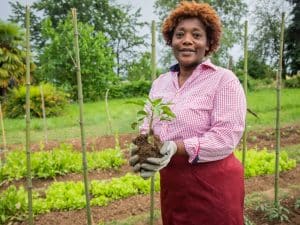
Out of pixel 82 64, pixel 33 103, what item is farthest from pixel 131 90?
pixel 33 103

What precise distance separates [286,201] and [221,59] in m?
23.8

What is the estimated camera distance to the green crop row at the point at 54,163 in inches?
226

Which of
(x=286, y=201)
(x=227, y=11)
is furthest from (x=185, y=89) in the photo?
(x=227, y=11)

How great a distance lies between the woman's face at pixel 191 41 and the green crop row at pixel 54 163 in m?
4.17

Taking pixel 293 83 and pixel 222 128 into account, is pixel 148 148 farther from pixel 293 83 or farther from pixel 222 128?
pixel 293 83

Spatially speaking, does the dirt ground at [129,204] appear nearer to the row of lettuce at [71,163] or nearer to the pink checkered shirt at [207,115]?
the row of lettuce at [71,163]

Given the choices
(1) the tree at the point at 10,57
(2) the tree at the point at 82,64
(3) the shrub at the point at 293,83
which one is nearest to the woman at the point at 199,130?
(1) the tree at the point at 10,57

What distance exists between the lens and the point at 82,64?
750 inches

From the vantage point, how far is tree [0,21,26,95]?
15.4 metres

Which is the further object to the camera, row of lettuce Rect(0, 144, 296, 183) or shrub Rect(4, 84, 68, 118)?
shrub Rect(4, 84, 68, 118)

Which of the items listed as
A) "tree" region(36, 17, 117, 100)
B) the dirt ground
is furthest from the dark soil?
"tree" region(36, 17, 117, 100)

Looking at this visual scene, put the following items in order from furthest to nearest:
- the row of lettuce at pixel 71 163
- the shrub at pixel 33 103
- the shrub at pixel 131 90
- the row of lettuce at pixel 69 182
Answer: the shrub at pixel 131 90 < the shrub at pixel 33 103 < the row of lettuce at pixel 71 163 < the row of lettuce at pixel 69 182

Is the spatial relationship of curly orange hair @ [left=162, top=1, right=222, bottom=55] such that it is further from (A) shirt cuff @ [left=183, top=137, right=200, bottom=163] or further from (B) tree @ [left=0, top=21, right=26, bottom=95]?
(B) tree @ [left=0, top=21, right=26, bottom=95]

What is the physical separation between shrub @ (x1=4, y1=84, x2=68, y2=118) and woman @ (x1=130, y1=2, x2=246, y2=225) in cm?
1235
